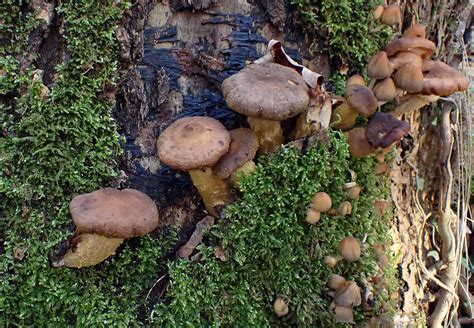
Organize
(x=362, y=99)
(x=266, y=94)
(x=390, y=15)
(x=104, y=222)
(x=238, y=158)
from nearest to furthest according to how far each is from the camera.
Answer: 1. (x=104, y=222)
2. (x=266, y=94)
3. (x=238, y=158)
4. (x=362, y=99)
5. (x=390, y=15)

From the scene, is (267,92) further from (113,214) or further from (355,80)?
(113,214)

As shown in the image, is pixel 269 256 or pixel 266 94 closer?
pixel 266 94

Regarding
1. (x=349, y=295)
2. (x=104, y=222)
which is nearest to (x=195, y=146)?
(x=104, y=222)

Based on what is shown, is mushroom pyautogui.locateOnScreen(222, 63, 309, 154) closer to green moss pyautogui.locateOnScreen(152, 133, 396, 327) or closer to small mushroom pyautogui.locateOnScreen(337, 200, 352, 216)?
green moss pyautogui.locateOnScreen(152, 133, 396, 327)

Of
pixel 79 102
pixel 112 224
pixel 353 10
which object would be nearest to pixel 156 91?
pixel 79 102

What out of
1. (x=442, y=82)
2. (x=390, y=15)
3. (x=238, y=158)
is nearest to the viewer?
(x=238, y=158)

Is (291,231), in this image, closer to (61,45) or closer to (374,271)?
(374,271)

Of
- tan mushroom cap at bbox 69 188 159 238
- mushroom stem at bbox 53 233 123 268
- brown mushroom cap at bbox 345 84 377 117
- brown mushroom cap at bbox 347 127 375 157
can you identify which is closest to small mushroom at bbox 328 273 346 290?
brown mushroom cap at bbox 347 127 375 157
